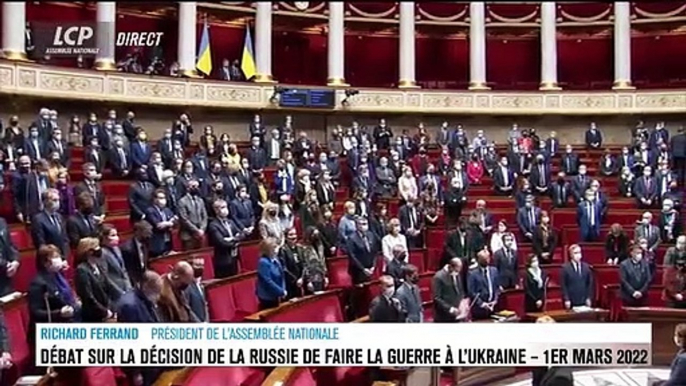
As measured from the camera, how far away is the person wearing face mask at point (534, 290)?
5215 millimetres

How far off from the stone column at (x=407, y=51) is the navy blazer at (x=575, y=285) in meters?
7.65

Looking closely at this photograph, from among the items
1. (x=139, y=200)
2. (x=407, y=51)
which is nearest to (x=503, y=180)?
(x=139, y=200)

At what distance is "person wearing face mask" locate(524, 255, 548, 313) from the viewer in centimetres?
521

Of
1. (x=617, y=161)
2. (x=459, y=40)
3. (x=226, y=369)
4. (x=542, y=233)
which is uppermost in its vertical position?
(x=459, y=40)

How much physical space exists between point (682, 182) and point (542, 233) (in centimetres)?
282

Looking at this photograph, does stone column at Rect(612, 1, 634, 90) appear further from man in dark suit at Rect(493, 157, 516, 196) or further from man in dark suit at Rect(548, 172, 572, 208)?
man in dark suit at Rect(548, 172, 572, 208)

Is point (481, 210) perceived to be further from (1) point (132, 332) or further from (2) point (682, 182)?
(1) point (132, 332)

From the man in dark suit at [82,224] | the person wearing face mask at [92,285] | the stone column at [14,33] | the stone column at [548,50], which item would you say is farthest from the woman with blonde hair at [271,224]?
the stone column at [548,50]

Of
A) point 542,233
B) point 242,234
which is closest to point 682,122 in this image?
point 542,233

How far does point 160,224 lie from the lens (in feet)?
16.3

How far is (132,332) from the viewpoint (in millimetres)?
3080

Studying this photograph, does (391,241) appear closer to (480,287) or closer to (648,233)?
(480,287)

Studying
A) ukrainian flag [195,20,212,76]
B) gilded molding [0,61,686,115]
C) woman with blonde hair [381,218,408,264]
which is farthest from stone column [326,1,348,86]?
woman with blonde hair [381,218,408,264]

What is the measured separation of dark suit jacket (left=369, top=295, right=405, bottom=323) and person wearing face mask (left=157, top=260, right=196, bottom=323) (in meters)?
0.90
